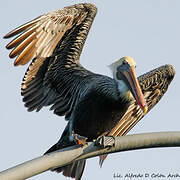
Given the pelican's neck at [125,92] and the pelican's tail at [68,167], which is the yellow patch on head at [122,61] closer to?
the pelican's neck at [125,92]

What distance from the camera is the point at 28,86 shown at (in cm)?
926

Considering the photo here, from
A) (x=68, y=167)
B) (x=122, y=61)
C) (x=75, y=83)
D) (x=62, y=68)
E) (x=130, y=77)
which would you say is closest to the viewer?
(x=130, y=77)

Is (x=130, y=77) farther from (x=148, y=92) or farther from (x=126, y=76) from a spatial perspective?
(x=148, y=92)

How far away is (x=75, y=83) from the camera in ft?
29.9

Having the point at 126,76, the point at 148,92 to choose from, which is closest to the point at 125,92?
the point at 126,76

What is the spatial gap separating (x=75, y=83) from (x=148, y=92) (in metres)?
1.24

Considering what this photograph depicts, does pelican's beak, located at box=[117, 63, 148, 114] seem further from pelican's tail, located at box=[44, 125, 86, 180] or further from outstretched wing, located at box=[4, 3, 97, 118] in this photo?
pelican's tail, located at box=[44, 125, 86, 180]

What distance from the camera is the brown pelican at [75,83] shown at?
26.2 ft

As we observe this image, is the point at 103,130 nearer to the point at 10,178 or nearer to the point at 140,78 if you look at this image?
the point at 140,78

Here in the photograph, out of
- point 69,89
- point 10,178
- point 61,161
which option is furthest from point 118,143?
point 69,89

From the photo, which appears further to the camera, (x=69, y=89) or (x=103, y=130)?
(x=69, y=89)

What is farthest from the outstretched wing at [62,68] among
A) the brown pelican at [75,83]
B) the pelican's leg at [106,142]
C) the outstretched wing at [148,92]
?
the pelican's leg at [106,142]

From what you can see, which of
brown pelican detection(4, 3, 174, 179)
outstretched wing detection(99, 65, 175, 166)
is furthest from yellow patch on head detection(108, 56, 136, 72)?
outstretched wing detection(99, 65, 175, 166)

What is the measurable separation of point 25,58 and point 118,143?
2757 millimetres
